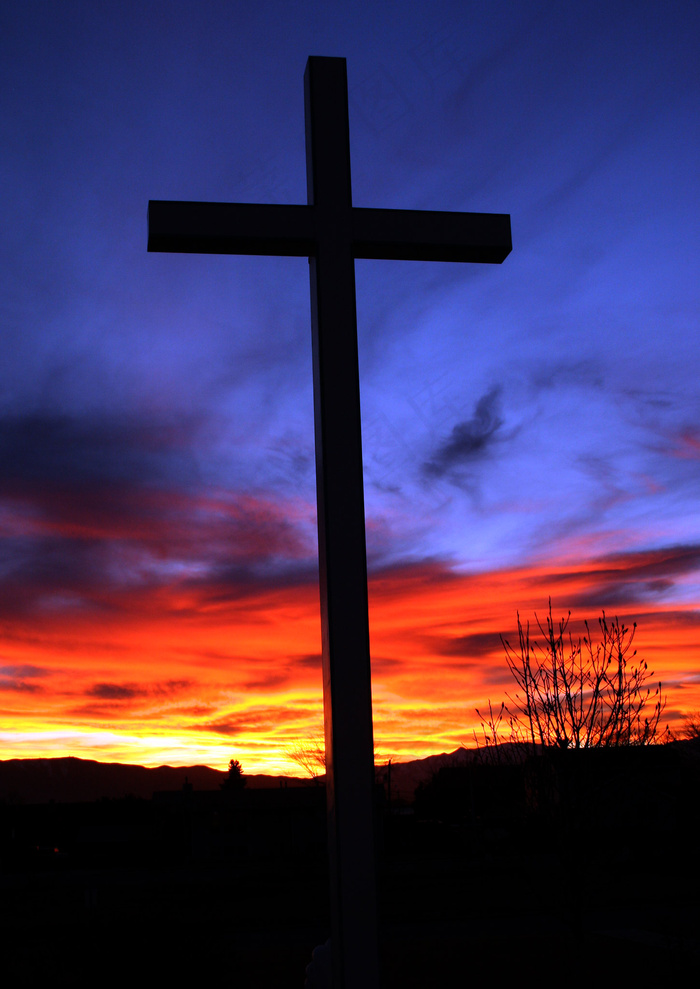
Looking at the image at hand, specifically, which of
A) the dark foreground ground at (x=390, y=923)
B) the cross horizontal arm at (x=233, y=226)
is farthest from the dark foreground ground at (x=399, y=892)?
the cross horizontal arm at (x=233, y=226)

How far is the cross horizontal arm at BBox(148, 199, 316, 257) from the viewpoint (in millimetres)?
3637

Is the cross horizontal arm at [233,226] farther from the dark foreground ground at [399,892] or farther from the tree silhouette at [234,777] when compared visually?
the tree silhouette at [234,777]

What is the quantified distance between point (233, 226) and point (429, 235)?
Result: 831mm

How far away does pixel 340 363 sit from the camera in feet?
11.2

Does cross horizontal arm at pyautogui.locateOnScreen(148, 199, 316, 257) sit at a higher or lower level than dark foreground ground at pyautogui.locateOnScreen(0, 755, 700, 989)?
higher

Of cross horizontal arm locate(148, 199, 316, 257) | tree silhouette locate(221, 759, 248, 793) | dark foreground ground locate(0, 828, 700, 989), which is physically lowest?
dark foreground ground locate(0, 828, 700, 989)

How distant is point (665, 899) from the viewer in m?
25.4

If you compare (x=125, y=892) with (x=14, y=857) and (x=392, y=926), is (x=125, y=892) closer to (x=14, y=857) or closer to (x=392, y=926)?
(x=392, y=926)

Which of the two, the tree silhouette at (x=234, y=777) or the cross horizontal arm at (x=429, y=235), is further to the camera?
the tree silhouette at (x=234, y=777)

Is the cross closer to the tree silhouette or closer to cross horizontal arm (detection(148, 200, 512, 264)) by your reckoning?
cross horizontal arm (detection(148, 200, 512, 264))

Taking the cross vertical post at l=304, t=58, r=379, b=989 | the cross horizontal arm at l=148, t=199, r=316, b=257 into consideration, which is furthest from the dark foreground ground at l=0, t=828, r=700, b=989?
the cross horizontal arm at l=148, t=199, r=316, b=257

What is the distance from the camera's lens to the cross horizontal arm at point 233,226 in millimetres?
3637

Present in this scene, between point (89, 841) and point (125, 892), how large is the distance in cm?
3079

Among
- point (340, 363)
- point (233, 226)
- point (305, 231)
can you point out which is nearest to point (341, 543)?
point (340, 363)
